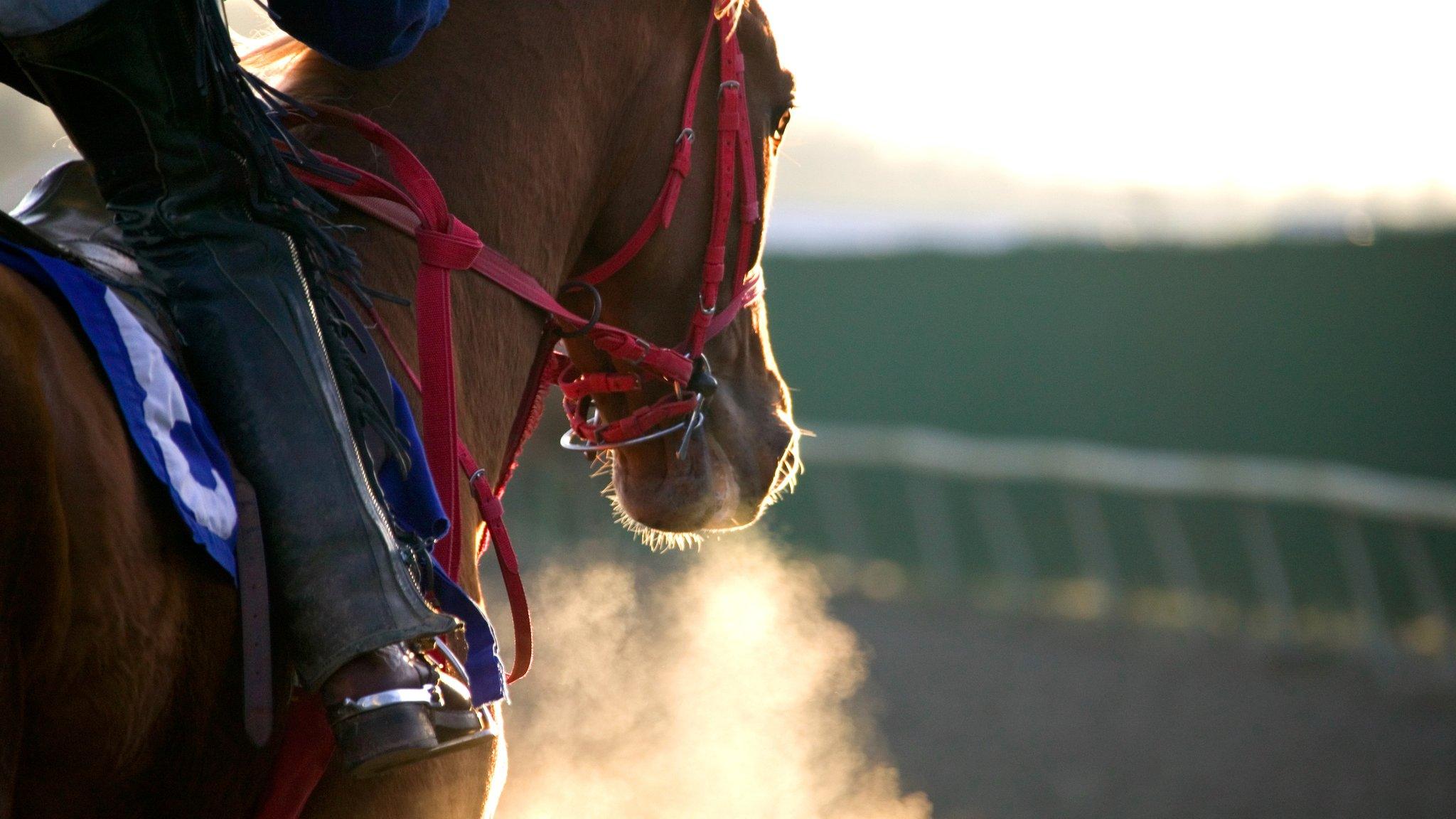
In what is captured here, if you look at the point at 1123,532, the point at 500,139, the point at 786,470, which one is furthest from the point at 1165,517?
the point at 500,139

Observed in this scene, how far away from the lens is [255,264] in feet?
6.08

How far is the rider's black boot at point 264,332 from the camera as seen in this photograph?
69.3 inches

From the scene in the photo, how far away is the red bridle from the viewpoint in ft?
7.00

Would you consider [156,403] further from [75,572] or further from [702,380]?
[702,380]

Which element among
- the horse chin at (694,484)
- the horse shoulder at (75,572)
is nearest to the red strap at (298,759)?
the horse shoulder at (75,572)

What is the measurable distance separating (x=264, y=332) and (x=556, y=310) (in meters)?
0.71

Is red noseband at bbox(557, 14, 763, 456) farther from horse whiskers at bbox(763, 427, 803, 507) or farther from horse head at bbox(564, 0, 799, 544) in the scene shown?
horse whiskers at bbox(763, 427, 803, 507)

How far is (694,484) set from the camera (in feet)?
9.02

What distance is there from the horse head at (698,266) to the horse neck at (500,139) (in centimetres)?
7

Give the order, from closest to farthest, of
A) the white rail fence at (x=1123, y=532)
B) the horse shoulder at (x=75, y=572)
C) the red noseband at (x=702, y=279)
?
the horse shoulder at (x=75, y=572) → the red noseband at (x=702, y=279) → the white rail fence at (x=1123, y=532)

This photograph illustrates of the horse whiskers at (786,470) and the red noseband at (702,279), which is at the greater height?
the red noseband at (702,279)

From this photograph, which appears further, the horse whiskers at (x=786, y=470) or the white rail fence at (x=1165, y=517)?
the white rail fence at (x=1165, y=517)

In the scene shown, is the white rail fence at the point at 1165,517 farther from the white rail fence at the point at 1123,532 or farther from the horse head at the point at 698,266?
the horse head at the point at 698,266

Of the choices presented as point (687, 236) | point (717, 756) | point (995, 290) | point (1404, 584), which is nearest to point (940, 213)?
point (995, 290)
